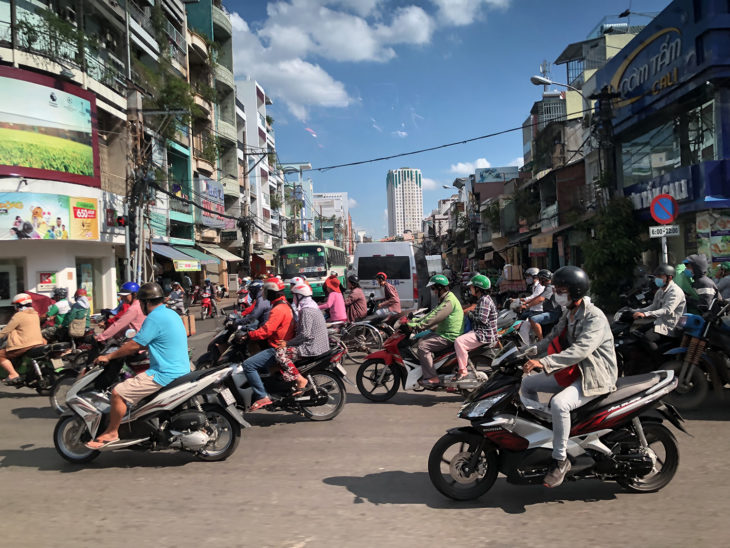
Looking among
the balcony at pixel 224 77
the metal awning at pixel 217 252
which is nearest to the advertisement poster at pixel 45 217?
the metal awning at pixel 217 252

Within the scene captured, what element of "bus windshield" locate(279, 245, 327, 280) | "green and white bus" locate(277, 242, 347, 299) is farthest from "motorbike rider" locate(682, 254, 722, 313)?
"bus windshield" locate(279, 245, 327, 280)

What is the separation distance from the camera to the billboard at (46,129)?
686 inches

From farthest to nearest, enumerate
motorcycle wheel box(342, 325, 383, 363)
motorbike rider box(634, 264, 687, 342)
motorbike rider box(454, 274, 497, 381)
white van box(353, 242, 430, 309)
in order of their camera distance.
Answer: white van box(353, 242, 430, 309) < motorcycle wheel box(342, 325, 383, 363) < motorbike rider box(454, 274, 497, 381) < motorbike rider box(634, 264, 687, 342)

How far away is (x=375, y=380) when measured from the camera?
7191mm

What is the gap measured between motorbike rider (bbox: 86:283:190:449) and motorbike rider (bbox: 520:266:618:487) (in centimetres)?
292

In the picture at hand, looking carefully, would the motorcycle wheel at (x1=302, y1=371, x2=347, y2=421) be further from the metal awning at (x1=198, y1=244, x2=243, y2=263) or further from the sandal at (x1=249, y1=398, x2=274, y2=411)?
the metal awning at (x1=198, y1=244, x2=243, y2=263)

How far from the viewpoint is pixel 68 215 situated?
19016 millimetres

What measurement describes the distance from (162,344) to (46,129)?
56.8ft

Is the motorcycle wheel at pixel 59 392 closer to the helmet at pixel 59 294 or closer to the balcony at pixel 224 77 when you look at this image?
the helmet at pixel 59 294

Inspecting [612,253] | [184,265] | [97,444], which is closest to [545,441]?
[97,444]

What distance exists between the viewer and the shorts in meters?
4.55

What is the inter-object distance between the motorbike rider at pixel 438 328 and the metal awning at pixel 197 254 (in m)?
23.9

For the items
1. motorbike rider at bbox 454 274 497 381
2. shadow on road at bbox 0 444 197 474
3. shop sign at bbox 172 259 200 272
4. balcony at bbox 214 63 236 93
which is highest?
balcony at bbox 214 63 236 93

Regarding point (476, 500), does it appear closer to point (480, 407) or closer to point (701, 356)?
point (480, 407)
